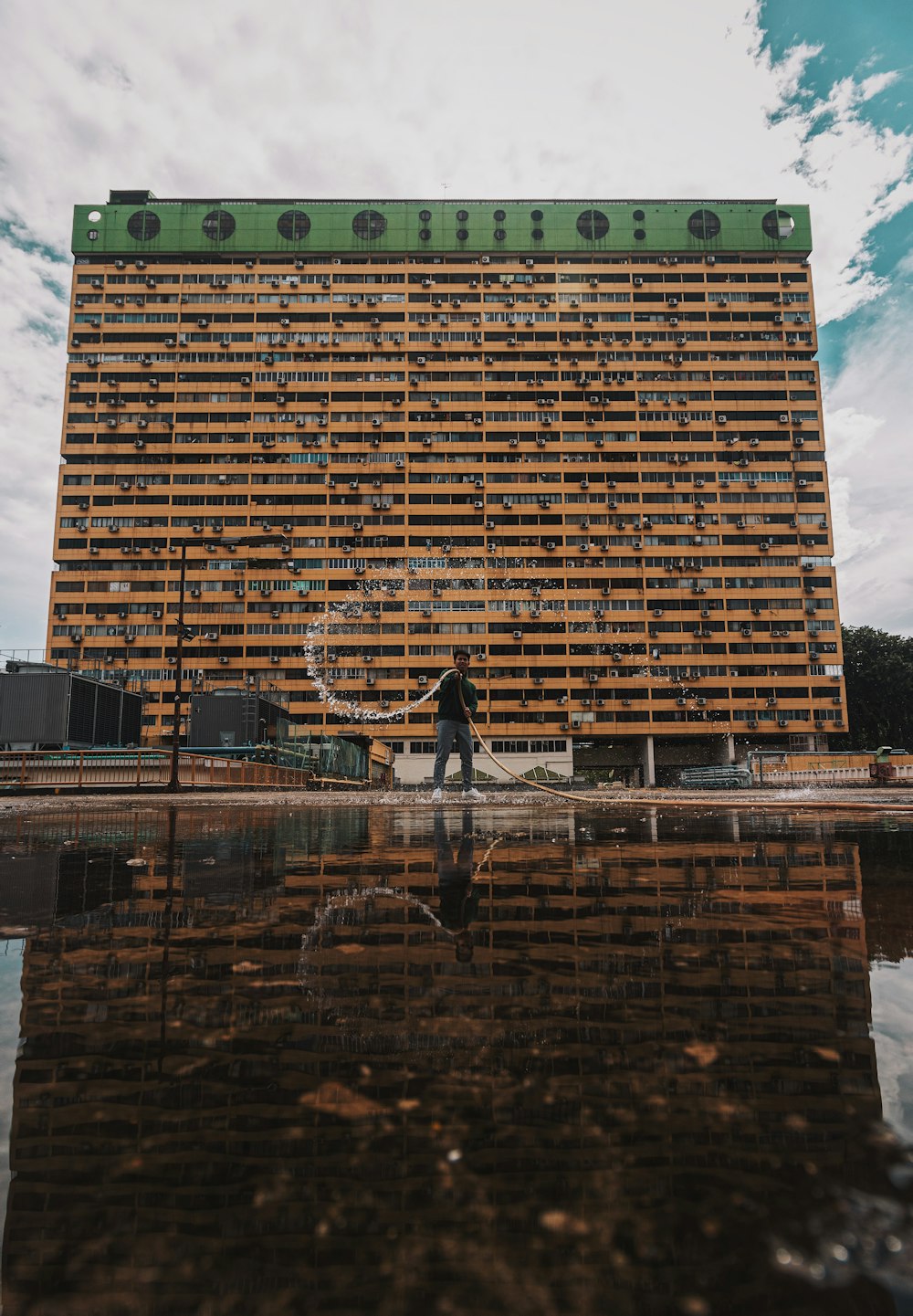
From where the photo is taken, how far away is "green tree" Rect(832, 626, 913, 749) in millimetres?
71375

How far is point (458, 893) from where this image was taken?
10.3 feet

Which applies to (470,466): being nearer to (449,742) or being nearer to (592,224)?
(592,224)

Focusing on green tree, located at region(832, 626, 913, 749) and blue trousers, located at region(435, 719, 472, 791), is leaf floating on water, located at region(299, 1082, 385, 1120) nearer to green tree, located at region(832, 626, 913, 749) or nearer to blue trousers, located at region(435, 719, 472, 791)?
blue trousers, located at region(435, 719, 472, 791)

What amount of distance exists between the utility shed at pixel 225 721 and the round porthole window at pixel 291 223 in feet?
196

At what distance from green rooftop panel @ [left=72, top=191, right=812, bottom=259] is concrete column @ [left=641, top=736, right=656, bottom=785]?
51522mm

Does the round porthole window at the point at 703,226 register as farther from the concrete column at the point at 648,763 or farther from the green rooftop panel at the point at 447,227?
the concrete column at the point at 648,763

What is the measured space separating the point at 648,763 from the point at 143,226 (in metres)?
75.1

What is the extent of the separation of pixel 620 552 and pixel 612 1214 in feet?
233

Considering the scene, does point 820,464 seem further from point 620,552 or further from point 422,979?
point 422,979

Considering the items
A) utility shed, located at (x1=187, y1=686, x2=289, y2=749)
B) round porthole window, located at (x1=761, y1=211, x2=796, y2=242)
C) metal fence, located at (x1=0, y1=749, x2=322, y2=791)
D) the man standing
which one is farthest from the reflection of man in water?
round porthole window, located at (x1=761, y1=211, x2=796, y2=242)

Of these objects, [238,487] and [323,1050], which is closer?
[323,1050]

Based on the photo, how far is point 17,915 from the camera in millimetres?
2785

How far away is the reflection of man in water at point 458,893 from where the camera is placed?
7.38ft

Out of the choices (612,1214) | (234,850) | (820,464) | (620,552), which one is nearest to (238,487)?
(620,552)
